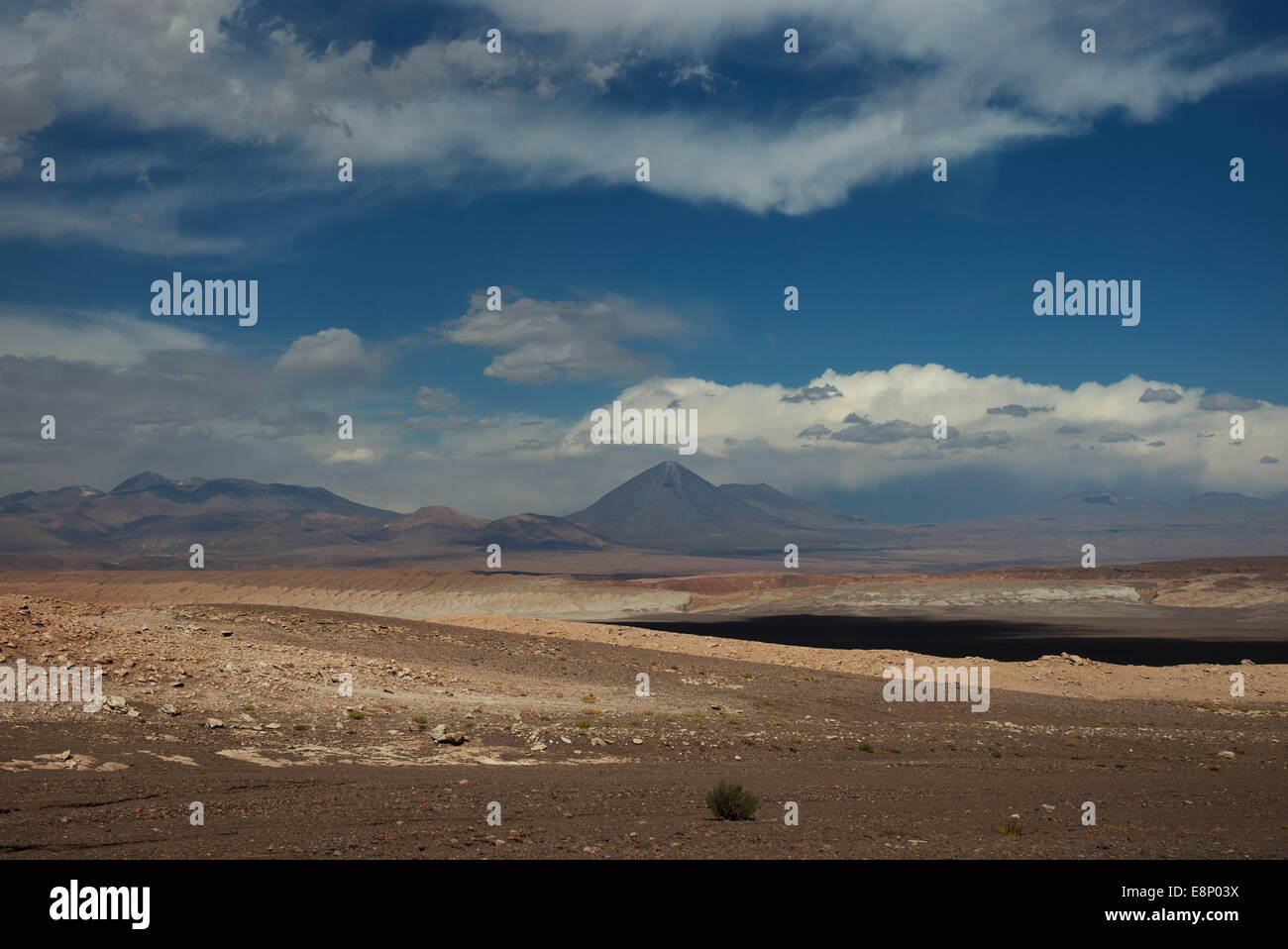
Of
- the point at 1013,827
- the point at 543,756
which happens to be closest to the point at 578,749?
the point at 543,756

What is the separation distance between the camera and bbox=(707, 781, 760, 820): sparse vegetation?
44.2 feet

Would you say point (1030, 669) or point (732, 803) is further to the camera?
point (1030, 669)

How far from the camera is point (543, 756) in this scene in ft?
61.4

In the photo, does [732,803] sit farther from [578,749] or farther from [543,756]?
[578,749]

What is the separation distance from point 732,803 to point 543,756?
6.28 meters

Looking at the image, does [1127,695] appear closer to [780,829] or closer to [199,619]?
[780,829]

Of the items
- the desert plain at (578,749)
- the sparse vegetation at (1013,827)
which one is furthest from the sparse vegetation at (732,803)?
the sparse vegetation at (1013,827)

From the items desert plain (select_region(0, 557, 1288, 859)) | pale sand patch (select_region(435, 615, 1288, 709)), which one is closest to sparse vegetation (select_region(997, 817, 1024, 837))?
desert plain (select_region(0, 557, 1288, 859))

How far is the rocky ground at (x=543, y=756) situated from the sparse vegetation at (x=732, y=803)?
0.29 m

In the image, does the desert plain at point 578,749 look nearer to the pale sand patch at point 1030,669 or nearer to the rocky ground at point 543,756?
the rocky ground at point 543,756

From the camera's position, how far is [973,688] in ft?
116
